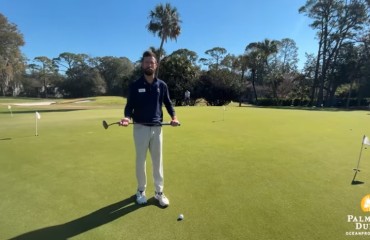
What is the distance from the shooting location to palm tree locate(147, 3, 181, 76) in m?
34.3

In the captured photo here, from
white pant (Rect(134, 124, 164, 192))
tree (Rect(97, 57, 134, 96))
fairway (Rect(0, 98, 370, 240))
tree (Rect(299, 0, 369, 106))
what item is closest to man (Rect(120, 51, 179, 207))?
white pant (Rect(134, 124, 164, 192))

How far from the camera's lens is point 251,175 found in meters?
5.37

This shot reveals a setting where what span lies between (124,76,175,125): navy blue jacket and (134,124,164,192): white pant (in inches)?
5.4

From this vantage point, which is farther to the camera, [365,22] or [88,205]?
[365,22]

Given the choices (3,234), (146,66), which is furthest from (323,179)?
(3,234)

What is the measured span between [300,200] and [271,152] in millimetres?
3333

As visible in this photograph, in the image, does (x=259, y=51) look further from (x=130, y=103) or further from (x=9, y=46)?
(x=130, y=103)

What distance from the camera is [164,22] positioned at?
34.3 meters

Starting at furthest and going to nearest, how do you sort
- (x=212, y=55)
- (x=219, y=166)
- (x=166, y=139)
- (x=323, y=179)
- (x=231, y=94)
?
(x=212, y=55) < (x=231, y=94) < (x=166, y=139) < (x=219, y=166) < (x=323, y=179)

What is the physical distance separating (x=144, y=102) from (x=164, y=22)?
107 ft

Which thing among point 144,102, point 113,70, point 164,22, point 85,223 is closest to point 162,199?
point 85,223

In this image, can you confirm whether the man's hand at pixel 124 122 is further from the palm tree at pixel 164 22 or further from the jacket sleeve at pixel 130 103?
the palm tree at pixel 164 22

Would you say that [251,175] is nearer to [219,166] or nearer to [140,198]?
[219,166]

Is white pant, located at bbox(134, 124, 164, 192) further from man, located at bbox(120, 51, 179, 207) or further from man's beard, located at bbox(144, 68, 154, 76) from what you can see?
man's beard, located at bbox(144, 68, 154, 76)
